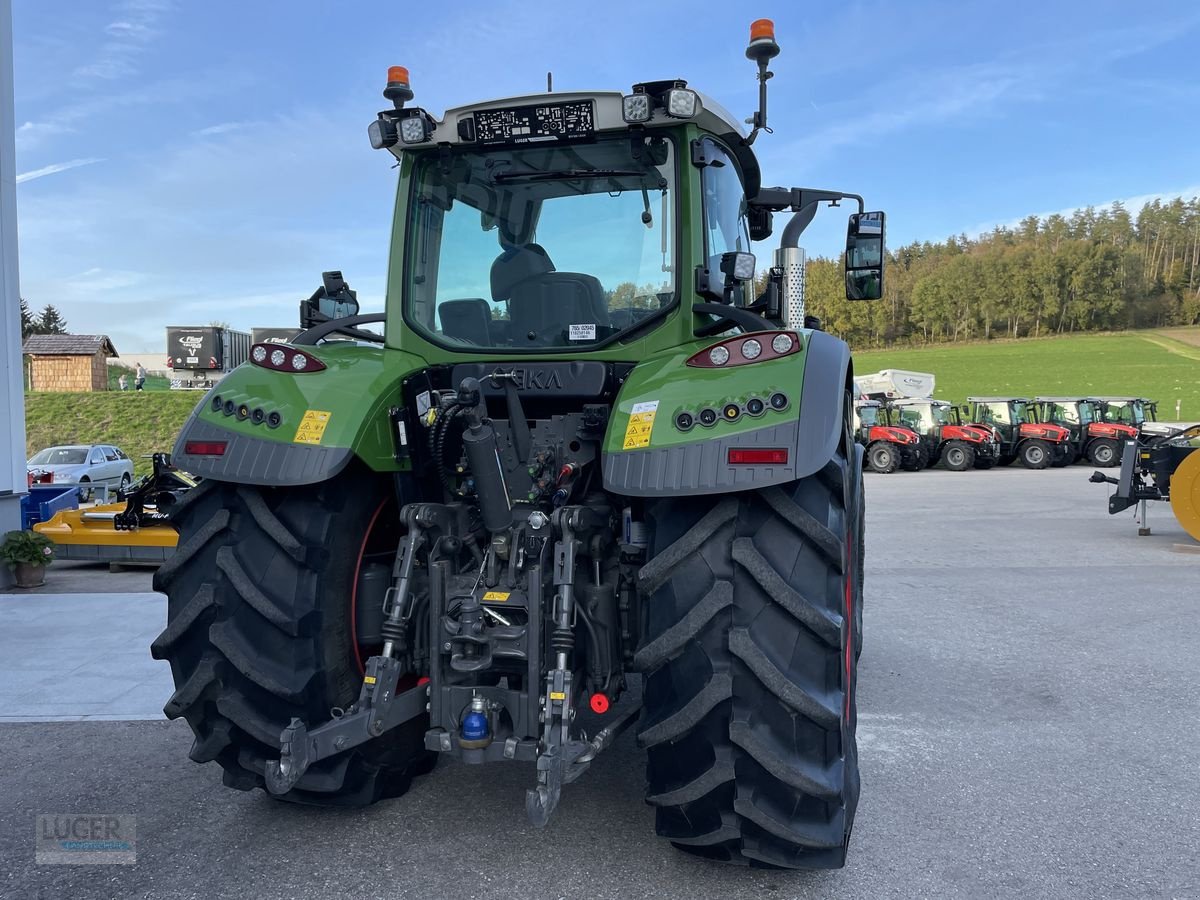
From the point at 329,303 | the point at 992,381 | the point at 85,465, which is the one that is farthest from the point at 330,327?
the point at 992,381

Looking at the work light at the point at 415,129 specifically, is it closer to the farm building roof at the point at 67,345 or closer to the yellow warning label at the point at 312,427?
the yellow warning label at the point at 312,427

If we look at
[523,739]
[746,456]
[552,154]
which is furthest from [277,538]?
[552,154]

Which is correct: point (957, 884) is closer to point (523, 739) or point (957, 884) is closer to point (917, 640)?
point (523, 739)

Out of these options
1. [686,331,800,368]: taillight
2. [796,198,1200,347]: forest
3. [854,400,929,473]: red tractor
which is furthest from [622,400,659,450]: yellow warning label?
[796,198,1200,347]: forest

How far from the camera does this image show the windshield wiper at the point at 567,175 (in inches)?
128

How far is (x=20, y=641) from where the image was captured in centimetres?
595

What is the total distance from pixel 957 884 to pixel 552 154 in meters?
2.84

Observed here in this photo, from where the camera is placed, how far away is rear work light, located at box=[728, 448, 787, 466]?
7.89 ft

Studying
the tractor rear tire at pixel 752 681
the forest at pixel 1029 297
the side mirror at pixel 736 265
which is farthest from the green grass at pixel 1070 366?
the tractor rear tire at pixel 752 681

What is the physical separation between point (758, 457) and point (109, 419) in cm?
3324

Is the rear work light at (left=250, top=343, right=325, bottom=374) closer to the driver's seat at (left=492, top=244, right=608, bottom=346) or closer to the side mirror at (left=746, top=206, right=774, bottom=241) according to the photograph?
the driver's seat at (left=492, top=244, right=608, bottom=346)

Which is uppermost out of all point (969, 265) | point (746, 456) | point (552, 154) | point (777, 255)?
point (969, 265)

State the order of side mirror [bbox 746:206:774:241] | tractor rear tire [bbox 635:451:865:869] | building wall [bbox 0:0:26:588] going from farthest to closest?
building wall [bbox 0:0:26:588] → side mirror [bbox 746:206:774:241] → tractor rear tire [bbox 635:451:865:869]

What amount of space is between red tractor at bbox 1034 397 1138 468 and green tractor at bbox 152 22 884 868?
24.1 meters
